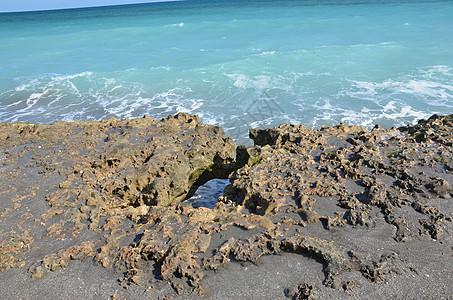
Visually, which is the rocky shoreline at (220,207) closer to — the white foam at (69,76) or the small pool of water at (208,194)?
the small pool of water at (208,194)

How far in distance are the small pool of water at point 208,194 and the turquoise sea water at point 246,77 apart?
2717 millimetres

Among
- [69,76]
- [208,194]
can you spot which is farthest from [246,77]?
[208,194]

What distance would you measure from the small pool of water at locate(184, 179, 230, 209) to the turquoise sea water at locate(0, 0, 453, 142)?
2.72 metres

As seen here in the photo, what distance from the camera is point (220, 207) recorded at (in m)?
5.19

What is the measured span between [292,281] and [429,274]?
164 cm

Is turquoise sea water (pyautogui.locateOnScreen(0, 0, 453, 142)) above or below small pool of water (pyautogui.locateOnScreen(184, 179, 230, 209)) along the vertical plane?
above

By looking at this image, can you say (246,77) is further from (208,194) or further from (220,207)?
(220,207)

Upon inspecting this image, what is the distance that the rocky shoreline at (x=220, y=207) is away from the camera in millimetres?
4027

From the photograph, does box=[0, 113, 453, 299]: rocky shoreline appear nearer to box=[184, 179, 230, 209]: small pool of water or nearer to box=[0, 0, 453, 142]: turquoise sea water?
box=[184, 179, 230, 209]: small pool of water

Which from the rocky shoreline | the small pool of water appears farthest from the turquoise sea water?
the rocky shoreline

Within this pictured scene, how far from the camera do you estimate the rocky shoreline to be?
13.2 ft

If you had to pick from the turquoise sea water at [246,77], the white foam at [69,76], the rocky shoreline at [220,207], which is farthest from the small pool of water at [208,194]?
the white foam at [69,76]

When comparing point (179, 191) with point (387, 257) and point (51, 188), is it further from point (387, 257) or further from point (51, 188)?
point (387, 257)

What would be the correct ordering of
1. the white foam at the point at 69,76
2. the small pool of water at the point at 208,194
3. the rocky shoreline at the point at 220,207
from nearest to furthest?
the rocky shoreline at the point at 220,207
the small pool of water at the point at 208,194
the white foam at the point at 69,76
